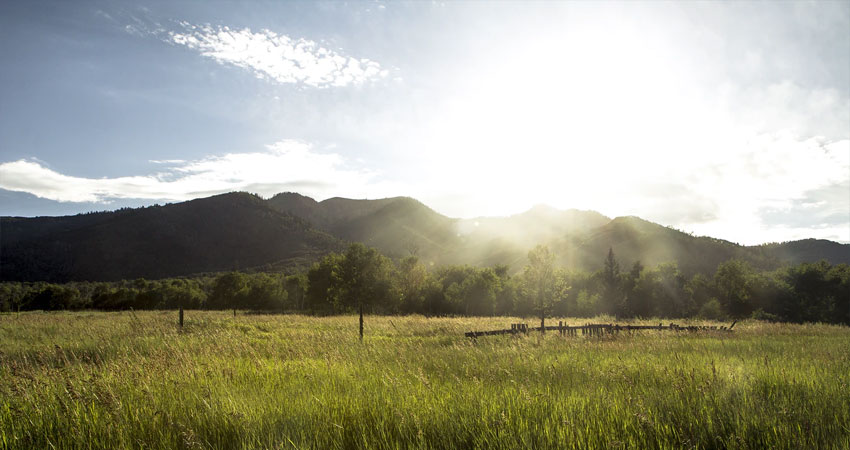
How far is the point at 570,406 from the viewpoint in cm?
429

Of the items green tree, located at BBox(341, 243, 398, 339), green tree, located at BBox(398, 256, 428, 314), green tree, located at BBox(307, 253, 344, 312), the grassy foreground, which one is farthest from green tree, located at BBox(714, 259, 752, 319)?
the grassy foreground

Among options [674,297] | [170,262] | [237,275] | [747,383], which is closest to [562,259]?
[674,297]

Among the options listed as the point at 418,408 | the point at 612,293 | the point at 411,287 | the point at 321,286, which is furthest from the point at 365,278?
the point at 418,408

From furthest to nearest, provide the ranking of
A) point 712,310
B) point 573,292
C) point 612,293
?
point 573,292, point 612,293, point 712,310

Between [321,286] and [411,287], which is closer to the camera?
[321,286]

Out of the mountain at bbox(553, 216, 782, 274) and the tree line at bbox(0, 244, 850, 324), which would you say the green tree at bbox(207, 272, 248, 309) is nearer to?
the tree line at bbox(0, 244, 850, 324)

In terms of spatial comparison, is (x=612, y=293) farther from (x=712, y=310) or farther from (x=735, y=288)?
(x=735, y=288)

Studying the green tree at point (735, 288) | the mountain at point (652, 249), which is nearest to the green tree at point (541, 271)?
the green tree at point (735, 288)

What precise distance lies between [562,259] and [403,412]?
160491 millimetres

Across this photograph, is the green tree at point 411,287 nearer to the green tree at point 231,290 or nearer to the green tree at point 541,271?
the green tree at point 231,290

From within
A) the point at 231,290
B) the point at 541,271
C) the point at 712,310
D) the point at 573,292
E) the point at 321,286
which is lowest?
the point at 231,290

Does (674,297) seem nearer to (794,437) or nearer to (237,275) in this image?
(794,437)

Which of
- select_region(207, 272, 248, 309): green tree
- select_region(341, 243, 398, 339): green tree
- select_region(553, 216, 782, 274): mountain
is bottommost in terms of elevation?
select_region(207, 272, 248, 309): green tree

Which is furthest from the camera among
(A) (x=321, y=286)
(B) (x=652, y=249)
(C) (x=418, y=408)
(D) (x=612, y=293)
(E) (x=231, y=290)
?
(B) (x=652, y=249)
